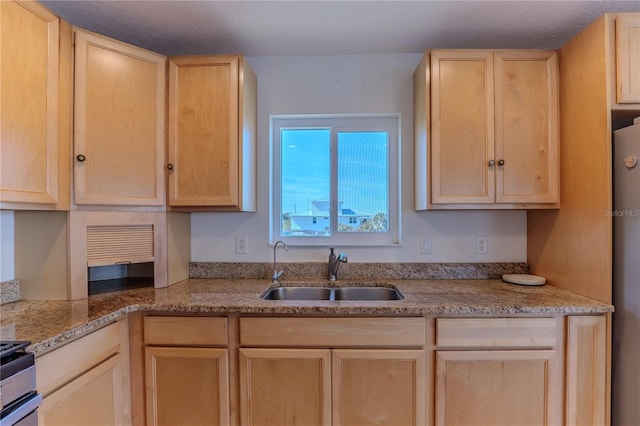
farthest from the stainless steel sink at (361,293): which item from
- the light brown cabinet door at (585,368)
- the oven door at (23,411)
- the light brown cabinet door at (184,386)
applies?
the oven door at (23,411)

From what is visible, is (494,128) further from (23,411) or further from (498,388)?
(23,411)

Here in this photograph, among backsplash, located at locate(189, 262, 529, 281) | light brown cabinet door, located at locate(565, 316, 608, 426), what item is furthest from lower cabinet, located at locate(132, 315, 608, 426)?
backsplash, located at locate(189, 262, 529, 281)

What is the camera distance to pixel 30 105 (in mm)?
1279

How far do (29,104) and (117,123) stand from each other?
0.33 meters

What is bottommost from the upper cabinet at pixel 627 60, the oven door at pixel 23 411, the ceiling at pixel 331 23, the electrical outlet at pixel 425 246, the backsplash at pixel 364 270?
the oven door at pixel 23 411

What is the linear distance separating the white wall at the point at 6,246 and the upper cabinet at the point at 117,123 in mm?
360

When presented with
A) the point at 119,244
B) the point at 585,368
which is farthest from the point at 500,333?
the point at 119,244

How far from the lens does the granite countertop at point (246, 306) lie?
1186 millimetres

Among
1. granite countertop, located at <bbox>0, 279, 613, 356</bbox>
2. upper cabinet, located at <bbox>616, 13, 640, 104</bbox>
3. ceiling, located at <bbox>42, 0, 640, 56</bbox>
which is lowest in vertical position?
granite countertop, located at <bbox>0, 279, 613, 356</bbox>

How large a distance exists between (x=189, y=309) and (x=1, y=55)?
1234 mm

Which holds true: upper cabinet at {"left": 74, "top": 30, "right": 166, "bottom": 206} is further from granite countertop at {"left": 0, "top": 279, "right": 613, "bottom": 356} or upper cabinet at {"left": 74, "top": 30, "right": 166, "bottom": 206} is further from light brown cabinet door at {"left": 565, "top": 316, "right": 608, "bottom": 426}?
light brown cabinet door at {"left": 565, "top": 316, "right": 608, "bottom": 426}

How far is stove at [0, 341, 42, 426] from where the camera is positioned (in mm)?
864

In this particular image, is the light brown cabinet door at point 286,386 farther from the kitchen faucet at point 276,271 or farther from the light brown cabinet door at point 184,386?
the kitchen faucet at point 276,271

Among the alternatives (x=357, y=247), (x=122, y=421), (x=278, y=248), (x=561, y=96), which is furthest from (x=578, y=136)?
(x=122, y=421)
